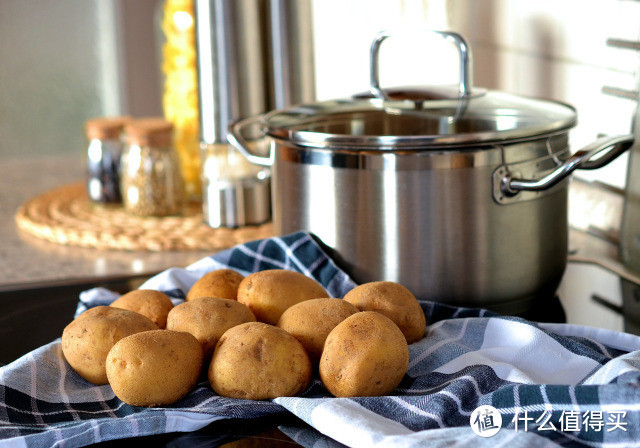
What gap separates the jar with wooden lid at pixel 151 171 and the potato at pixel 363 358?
66cm

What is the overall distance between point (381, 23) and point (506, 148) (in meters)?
0.64

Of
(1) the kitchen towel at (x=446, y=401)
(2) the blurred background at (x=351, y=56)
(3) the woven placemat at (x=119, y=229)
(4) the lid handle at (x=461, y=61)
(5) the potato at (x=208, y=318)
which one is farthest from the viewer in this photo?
(3) the woven placemat at (x=119, y=229)

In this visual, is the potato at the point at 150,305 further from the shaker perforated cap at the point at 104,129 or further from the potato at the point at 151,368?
the shaker perforated cap at the point at 104,129

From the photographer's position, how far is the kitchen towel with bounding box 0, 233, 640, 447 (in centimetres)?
42

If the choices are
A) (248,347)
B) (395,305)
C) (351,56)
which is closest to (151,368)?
(248,347)

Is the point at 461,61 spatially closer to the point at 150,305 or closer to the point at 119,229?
the point at 150,305

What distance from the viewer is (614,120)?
33.8 inches

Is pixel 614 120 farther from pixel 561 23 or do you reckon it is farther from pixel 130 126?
pixel 130 126

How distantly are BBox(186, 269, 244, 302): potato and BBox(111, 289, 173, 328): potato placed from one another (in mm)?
26

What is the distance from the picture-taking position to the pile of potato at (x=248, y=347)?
473mm

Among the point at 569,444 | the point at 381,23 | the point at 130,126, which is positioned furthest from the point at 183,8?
the point at 569,444

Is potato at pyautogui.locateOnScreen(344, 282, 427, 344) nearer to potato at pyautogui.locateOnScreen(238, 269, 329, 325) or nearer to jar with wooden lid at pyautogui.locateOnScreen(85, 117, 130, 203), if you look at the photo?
potato at pyautogui.locateOnScreen(238, 269, 329, 325)

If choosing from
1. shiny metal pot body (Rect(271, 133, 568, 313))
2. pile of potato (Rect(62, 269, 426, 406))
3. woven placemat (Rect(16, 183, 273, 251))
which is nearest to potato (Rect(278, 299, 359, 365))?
pile of potato (Rect(62, 269, 426, 406))

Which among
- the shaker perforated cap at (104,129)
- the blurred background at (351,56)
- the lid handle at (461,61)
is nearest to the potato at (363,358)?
the lid handle at (461,61)
